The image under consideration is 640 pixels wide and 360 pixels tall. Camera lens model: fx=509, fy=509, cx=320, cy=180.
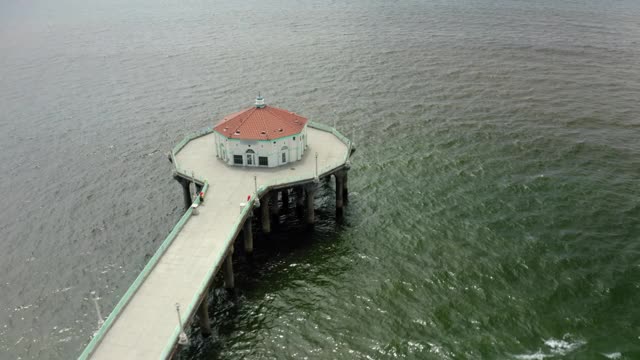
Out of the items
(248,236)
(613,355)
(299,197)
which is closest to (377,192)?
(299,197)

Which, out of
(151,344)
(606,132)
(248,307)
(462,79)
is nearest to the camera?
(151,344)

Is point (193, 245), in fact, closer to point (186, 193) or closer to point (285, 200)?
point (186, 193)

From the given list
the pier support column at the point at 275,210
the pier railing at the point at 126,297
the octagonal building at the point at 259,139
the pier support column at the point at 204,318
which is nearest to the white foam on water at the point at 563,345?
the pier support column at the point at 204,318

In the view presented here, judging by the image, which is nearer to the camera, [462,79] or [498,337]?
[498,337]

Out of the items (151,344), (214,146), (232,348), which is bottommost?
(232,348)

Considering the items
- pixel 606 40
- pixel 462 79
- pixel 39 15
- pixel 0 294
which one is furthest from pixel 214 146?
pixel 39 15

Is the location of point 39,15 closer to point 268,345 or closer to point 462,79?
point 462,79

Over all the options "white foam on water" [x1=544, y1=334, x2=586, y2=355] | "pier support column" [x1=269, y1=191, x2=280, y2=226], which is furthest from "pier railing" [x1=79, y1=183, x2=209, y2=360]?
"white foam on water" [x1=544, y1=334, x2=586, y2=355]

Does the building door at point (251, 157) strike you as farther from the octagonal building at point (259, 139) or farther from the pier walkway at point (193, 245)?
the pier walkway at point (193, 245)
